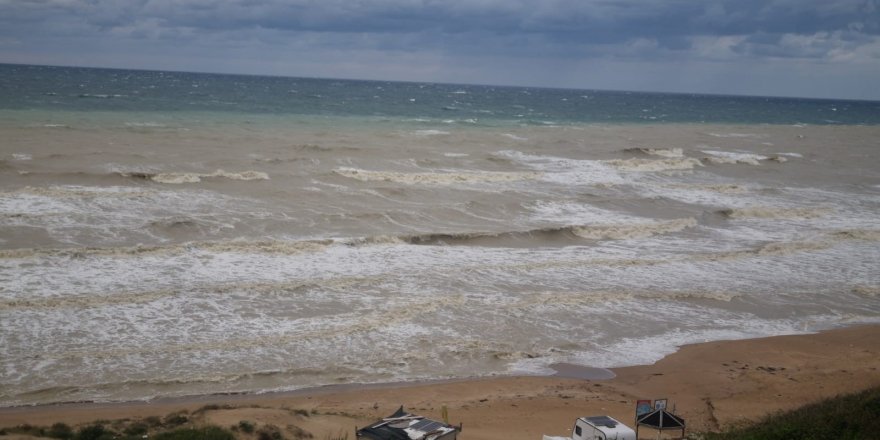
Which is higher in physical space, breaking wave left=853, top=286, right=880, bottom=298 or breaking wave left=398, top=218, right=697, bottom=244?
breaking wave left=398, top=218, right=697, bottom=244

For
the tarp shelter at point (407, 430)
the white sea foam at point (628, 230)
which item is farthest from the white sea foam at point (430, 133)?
the tarp shelter at point (407, 430)

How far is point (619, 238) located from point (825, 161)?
1228 inches

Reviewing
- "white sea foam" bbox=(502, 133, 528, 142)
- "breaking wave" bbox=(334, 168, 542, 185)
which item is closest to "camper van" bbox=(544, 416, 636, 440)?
"breaking wave" bbox=(334, 168, 542, 185)

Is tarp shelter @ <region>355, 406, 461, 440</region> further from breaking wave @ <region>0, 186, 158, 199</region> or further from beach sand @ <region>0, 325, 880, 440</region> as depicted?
breaking wave @ <region>0, 186, 158, 199</region>

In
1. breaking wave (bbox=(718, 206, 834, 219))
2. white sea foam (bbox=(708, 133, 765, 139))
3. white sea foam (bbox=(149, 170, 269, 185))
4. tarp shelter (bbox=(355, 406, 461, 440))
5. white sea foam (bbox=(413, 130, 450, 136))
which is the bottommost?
tarp shelter (bbox=(355, 406, 461, 440))

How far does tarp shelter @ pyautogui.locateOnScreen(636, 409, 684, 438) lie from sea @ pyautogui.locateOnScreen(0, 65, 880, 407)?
361 cm

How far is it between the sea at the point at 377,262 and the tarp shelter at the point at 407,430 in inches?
134

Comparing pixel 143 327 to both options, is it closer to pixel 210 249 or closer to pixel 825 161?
pixel 210 249

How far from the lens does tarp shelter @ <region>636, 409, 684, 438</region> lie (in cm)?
1127

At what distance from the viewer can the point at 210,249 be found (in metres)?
21.5

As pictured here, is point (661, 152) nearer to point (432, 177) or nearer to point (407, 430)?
point (432, 177)

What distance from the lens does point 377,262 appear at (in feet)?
70.3

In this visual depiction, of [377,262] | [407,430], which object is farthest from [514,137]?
[407,430]

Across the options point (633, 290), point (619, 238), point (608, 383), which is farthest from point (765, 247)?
point (608, 383)
